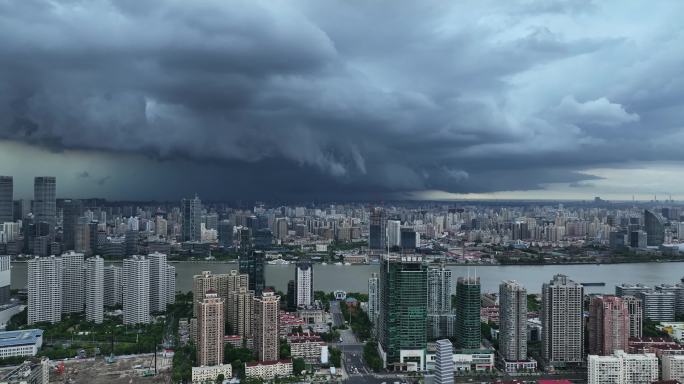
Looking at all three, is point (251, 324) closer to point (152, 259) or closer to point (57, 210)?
point (152, 259)

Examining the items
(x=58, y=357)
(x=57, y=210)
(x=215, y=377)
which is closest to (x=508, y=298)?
(x=215, y=377)

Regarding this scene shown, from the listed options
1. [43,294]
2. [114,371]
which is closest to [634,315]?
[114,371]

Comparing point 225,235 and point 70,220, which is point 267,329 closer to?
point 70,220

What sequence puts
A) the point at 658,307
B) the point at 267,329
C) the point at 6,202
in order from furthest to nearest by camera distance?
the point at 6,202 < the point at 658,307 < the point at 267,329

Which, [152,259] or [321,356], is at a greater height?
[152,259]

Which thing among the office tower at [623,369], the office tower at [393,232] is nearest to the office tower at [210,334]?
the office tower at [623,369]

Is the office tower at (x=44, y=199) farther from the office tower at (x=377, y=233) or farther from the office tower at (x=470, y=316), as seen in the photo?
the office tower at (x=470, y=316)
